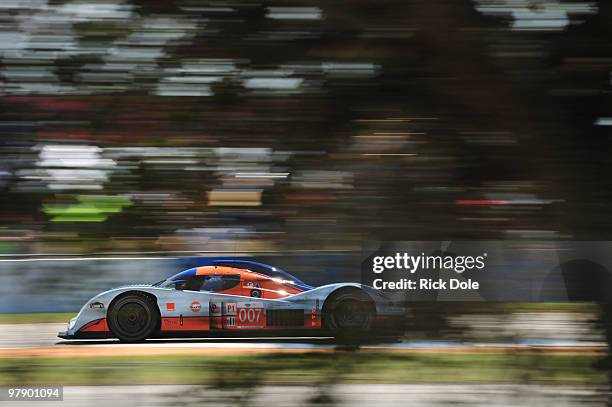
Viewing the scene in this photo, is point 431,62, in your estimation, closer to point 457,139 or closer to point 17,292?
point 457,139

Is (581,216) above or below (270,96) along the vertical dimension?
below

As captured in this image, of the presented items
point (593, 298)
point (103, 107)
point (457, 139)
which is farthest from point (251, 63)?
point (593, 298)

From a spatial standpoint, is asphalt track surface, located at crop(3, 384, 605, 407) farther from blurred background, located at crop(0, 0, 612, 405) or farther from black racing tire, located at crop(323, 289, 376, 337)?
black racing tire, located at crop(323, 289, 376, 337)

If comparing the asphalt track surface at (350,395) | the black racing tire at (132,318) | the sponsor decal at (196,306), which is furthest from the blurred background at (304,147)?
the sponsor decal at (196,306)

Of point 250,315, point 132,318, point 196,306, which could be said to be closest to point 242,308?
point 250,315

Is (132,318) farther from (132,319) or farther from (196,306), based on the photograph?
(196,306)

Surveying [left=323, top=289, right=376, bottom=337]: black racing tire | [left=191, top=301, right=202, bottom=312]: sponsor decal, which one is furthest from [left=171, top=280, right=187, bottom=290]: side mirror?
[left=323, top=289, right=376, bottom=337]: black racing tire
